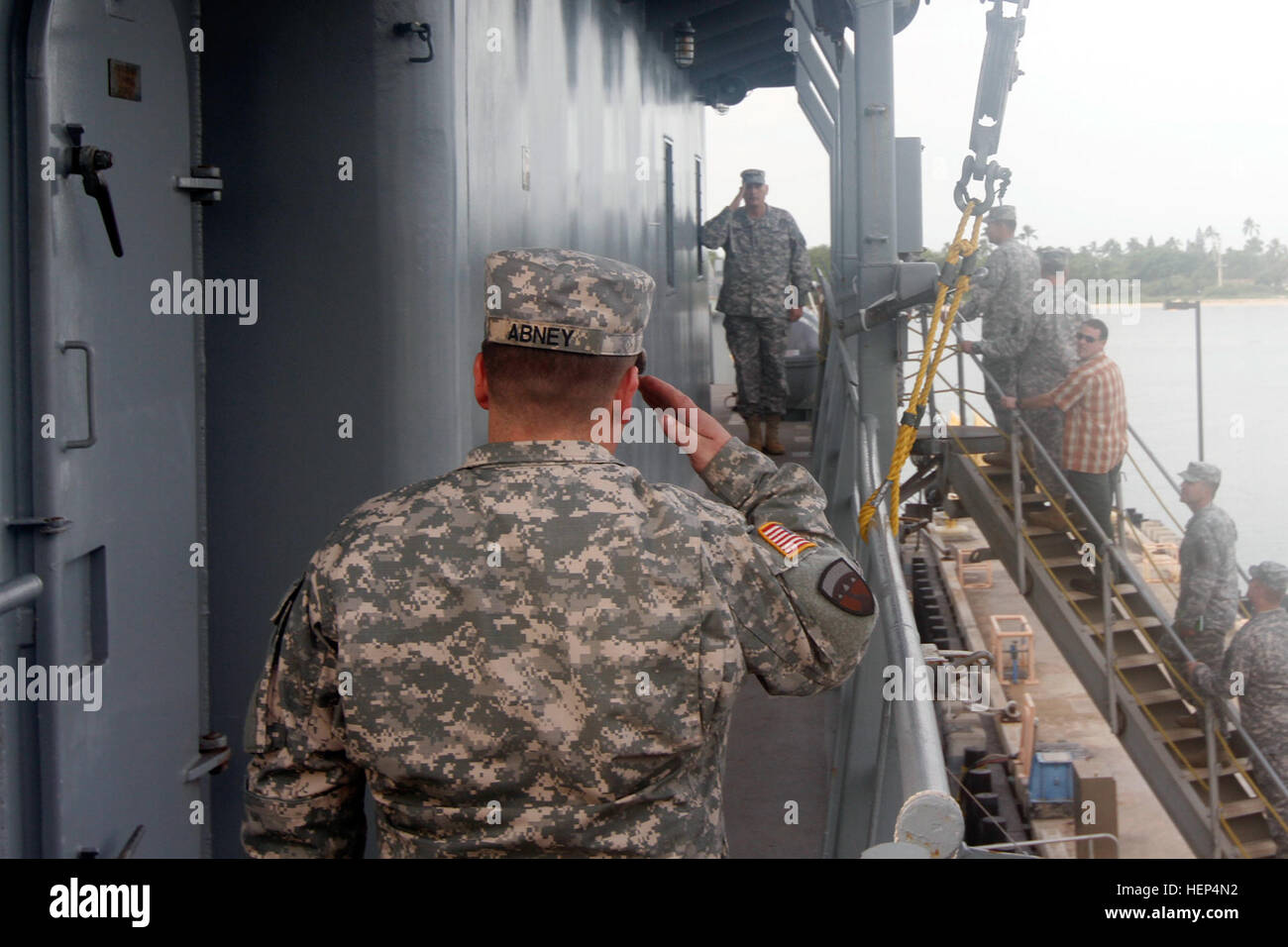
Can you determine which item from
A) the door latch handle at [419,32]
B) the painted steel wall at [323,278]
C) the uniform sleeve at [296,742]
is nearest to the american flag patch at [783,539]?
the uniform sleeve at [296,742]

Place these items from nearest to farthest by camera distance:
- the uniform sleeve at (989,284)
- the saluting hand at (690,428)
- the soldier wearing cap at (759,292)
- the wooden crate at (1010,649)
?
the saluting hand at (690,428) → the uniform sleeve at (989,284) → the soldier wearing cap at (759,292) → the wooden crate at (1010,649)

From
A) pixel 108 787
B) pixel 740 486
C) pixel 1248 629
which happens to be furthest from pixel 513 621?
pixel 1248 629

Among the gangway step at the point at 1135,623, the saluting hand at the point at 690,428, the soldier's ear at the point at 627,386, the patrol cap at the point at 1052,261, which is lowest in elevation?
the gangway step at the point at 1135,623

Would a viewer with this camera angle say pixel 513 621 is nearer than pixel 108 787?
Yes

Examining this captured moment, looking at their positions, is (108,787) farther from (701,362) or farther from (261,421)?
(701,362)

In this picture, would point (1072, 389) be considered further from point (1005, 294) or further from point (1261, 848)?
point (1261, 848)

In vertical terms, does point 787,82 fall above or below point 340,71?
above

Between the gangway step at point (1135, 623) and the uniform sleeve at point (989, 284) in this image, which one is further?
the gangway step at point (1135, 623)

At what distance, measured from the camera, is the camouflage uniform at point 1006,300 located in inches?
338

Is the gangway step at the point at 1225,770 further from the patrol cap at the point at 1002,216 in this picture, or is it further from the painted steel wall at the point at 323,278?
the painted steel wall at the point at 323,278

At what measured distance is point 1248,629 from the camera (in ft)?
30.7

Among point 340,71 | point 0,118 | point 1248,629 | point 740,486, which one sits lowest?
point 1248,629

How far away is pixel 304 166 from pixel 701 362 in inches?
318

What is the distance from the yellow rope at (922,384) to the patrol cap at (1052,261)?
479cm
